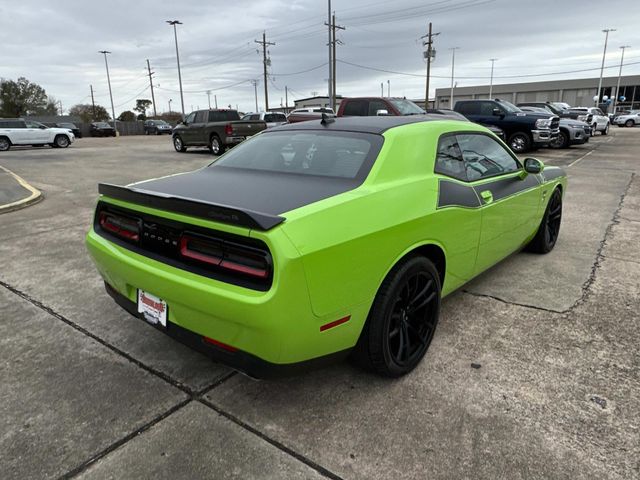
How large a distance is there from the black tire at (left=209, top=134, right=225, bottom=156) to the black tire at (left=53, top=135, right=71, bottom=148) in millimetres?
10930

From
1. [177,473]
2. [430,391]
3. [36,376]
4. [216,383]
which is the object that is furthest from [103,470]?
[430,391]

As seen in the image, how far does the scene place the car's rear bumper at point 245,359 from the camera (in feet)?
6.89

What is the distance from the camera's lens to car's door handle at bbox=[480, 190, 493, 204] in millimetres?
3287

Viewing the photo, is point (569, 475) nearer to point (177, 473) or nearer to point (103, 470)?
point (177, 473)

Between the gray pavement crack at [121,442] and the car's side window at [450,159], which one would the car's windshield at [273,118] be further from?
the gray pavement crack at [121,442]

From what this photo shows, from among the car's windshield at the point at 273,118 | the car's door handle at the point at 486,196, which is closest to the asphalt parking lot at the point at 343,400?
the car's door handle at the point at 486,196

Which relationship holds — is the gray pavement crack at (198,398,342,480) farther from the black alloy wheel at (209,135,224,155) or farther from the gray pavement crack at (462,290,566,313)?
the black alloy wheel at (209,135,224,155)

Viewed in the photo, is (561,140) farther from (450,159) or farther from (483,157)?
(450,159)

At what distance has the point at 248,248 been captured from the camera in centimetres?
204

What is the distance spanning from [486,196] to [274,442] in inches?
87.1

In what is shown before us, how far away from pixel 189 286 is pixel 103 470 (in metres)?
0.87

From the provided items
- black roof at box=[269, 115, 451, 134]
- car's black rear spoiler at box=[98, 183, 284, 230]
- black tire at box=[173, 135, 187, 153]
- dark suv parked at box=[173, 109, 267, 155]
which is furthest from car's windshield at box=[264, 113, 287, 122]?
car's black rear spoiler at box=[98, 183, 284, 230]

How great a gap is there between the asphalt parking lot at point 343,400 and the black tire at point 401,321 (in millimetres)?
137

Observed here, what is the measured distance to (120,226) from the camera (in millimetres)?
2732
